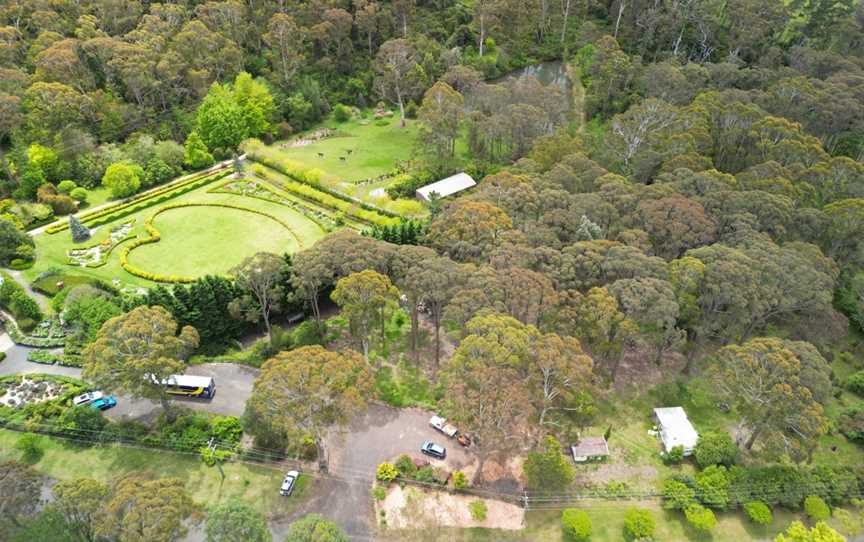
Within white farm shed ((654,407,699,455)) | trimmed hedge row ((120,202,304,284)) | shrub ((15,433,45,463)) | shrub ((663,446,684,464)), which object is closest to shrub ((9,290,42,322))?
trimmed hedge row ((120,202,304,284))

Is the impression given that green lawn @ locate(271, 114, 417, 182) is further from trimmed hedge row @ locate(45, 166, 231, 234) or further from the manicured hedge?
trimmed hedge row @ locate(45, 166, 231, 234)

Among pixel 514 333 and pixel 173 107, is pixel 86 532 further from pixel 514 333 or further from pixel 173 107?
pixel 173 107

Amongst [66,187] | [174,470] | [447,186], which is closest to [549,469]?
[174,470]

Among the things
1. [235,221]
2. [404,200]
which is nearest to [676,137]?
[404,200]

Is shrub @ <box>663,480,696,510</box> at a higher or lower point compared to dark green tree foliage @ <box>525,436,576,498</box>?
lower

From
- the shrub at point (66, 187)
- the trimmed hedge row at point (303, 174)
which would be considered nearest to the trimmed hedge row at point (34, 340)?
the shrub at point (66, 187)

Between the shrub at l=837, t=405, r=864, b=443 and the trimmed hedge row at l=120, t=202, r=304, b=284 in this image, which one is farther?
the trimmed hedge row at l=120, t=202, r=304, b=284
